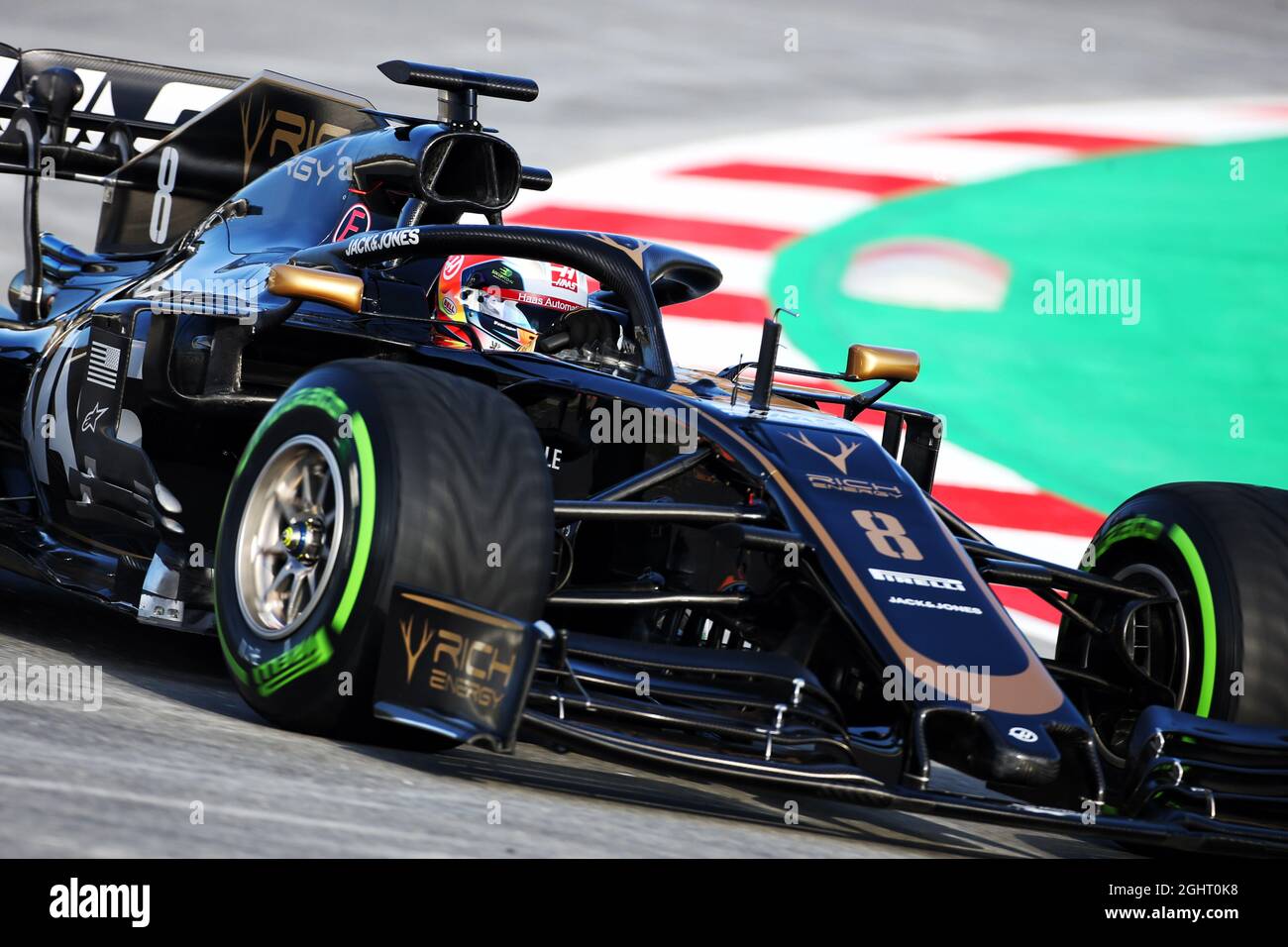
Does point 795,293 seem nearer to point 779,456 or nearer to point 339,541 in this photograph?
point 779,456

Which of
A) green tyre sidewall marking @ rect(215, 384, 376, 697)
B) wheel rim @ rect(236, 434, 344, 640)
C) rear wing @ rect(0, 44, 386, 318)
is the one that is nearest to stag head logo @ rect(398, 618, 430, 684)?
green tyre sidewall marking @ rect(215, 384, 376, 697)

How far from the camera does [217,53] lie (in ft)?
35.1

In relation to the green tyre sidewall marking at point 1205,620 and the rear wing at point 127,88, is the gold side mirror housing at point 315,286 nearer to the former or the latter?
the green tyre sidewall marking at point 1205,620

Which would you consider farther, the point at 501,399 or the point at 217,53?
the point at 217,53

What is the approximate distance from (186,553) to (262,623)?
96 centimetres

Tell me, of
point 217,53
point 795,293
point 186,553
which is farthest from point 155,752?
point 217,53

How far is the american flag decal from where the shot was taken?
16.4 feet

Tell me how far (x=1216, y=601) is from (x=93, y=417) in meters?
3.19

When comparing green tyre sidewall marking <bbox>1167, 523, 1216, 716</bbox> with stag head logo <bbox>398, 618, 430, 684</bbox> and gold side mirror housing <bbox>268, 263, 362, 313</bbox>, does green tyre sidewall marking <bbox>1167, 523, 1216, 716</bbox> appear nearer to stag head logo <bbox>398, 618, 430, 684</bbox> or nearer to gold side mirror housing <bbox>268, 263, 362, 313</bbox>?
stag head logo <bbox>398, 618, 430, 684</bbox>

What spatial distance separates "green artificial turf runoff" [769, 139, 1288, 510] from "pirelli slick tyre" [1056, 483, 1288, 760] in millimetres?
3383

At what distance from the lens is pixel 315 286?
4.21 meters

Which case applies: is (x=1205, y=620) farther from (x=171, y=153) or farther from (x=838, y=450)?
(x=171, y=153)

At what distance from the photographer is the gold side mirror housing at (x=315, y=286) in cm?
419
